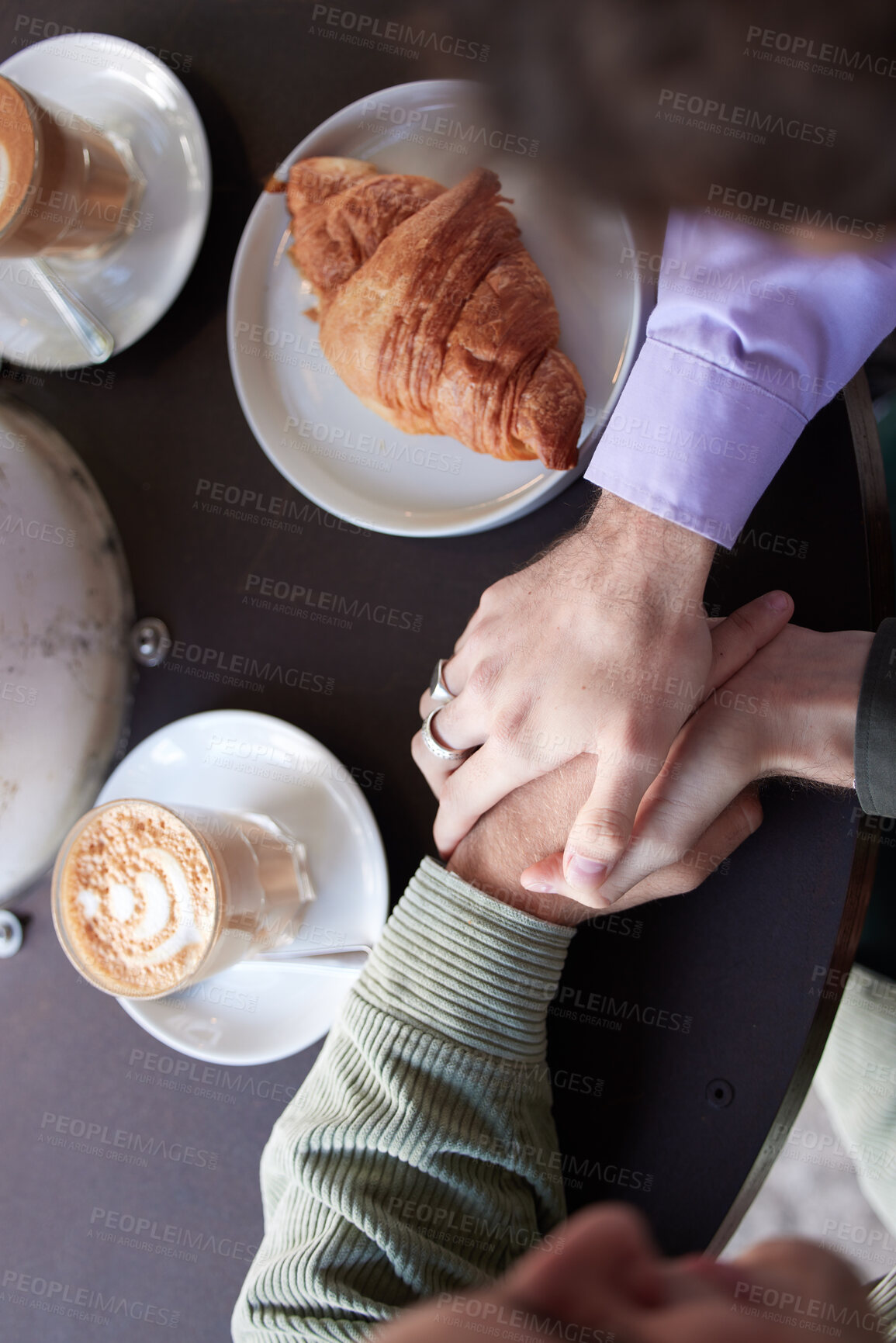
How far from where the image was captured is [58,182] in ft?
2.66

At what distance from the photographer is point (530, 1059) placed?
2.39ft

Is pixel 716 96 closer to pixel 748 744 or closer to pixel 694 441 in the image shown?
pixel 694 441


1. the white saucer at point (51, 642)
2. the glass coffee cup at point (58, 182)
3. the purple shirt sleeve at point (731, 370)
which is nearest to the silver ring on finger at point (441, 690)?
the purple shirt sleeve at point (731, 370)

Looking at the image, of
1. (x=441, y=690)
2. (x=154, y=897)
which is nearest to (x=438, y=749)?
(x=441, y=690)

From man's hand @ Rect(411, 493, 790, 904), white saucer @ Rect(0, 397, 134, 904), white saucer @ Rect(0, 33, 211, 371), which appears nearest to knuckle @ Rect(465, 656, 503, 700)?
man's hand @ Rect(411, 493, 790, 904)

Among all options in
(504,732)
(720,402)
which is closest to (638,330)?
(720,402)

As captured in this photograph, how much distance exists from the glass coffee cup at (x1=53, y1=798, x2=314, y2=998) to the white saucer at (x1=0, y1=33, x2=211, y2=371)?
19.3 inches

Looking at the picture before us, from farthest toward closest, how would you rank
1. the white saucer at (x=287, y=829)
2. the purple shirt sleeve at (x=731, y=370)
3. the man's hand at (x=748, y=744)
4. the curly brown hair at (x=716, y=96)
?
the white saucer at (x=287, y=829) < the man's hand at (x=748, y=744) < the purple shirt sleeve at (x=731, y=370) < the curly brown hair at (x=716, y=96)

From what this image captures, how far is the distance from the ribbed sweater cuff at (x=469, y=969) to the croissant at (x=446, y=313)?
1.33ft

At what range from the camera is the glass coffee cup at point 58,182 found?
787 millimetres

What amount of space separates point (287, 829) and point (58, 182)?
67 centimetres

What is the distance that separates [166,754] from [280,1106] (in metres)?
0.37

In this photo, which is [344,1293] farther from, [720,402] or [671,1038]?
[720,402]

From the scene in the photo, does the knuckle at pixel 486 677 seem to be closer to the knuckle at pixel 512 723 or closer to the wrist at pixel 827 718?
the knuckle at pixel 512 723
